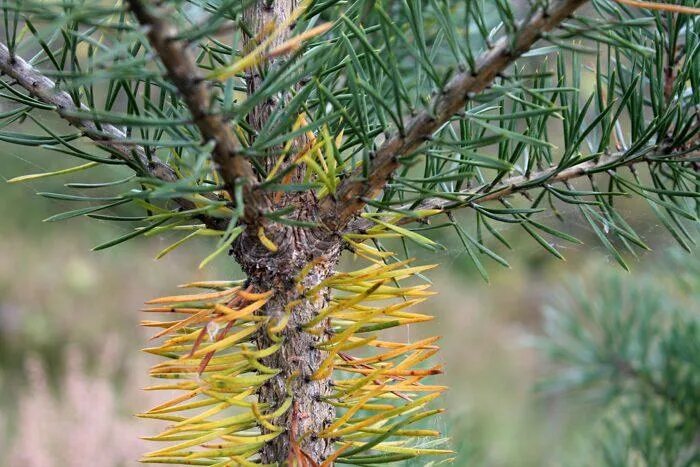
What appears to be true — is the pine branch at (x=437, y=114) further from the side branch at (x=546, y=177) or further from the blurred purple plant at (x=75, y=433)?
the blurred purple plant at (x=75, y=433)

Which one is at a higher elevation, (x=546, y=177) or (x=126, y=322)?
(x=126, y=322)

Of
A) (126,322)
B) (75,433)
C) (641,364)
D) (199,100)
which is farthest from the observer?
(126,322)

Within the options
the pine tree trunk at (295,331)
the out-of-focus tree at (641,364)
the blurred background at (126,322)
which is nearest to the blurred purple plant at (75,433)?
the blurred background at (126,322)

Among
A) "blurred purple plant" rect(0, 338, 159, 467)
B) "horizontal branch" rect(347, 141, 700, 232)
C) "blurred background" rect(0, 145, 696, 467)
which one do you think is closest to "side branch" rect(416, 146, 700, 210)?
"horizontal branch" rect(347, 141, 700, 232)

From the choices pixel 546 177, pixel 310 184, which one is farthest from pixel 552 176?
pixel 310 184

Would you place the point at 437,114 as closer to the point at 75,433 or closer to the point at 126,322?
the point at 75,433

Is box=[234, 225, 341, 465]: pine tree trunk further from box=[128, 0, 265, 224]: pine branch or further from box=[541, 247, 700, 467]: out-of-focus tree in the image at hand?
box=[541, 247, 700, 467]: out-of-focus tree
